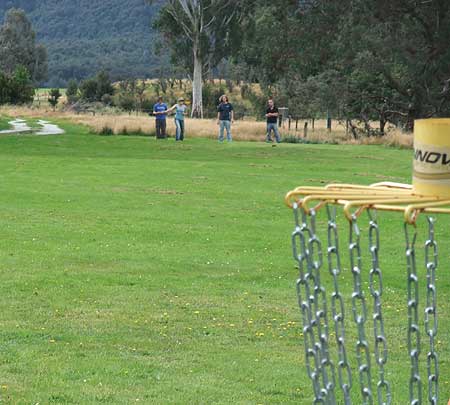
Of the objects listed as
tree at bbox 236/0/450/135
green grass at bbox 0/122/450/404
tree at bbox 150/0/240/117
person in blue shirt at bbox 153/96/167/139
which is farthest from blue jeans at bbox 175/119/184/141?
tree at bbox 150/0/240/117

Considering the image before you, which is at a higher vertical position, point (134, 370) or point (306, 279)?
point (306, 279)

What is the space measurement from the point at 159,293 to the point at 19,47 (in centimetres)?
10230

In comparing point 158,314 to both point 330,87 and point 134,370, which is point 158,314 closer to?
point 134,370

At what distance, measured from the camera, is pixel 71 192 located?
20.0 metres

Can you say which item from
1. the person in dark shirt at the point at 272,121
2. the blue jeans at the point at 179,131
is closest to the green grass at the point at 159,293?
the person in dark shirt at the point at 272,121

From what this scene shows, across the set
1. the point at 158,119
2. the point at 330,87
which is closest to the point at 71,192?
the point at 158,119

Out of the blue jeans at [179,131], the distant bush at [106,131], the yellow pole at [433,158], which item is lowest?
the distant bush at [106,131]

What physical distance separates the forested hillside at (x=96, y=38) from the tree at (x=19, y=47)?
2965cm

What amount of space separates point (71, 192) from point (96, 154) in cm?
1130

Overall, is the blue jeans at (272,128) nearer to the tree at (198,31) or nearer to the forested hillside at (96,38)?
the tree at (198,31)

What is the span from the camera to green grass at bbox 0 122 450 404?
7414mm

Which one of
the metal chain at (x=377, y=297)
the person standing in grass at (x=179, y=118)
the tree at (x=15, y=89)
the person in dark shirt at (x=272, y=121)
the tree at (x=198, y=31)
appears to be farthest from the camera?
the tree at (x=15, y=89)

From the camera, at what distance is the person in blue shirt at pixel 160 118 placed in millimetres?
38625

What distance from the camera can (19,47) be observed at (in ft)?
359
